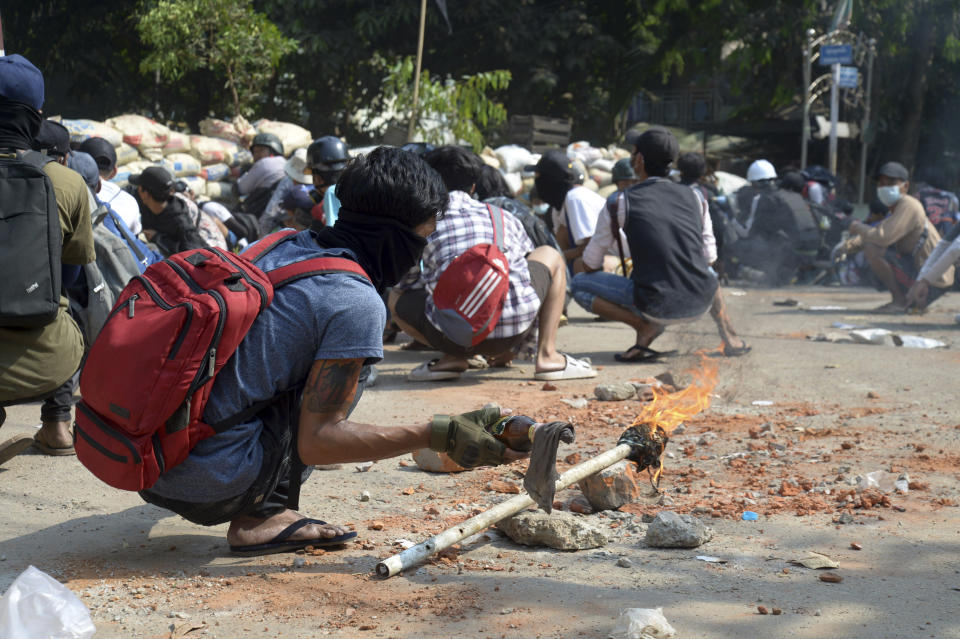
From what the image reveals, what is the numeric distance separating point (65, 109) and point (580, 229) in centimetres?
1436

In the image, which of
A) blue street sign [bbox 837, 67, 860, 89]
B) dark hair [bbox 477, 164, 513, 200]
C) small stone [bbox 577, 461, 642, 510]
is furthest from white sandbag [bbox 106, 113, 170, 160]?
blue street sign [bbox 837, 67, 860, 89]

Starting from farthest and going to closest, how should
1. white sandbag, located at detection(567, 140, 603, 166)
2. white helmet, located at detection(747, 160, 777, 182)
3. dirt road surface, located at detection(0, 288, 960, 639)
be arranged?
1. white sandbag, located at detection(567, 140, 603, 166)
2. white helmet, located at detection(747, 160, 777, 182)
3. dirt road surface, located at detection(0, 288, 960, 639)

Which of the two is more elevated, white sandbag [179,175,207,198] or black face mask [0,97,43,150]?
black face mask [0,97,43,150]

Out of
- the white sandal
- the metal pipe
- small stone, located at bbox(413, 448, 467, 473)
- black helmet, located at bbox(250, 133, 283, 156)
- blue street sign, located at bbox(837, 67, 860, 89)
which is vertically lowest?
the white sandal

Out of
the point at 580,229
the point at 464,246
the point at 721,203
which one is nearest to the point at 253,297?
the point at 464,246

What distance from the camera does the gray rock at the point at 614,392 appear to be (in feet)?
20.0

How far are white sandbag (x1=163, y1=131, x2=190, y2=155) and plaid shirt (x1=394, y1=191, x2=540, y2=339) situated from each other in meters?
6.91

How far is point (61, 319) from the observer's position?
4.12 m

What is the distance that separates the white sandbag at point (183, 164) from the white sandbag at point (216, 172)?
0.20m

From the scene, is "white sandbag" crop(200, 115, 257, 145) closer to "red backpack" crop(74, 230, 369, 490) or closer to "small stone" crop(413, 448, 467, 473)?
"small stone" crop(413, 448, 467, 473)

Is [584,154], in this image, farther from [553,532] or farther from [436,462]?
[553,532]

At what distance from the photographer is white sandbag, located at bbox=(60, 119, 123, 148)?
1125cm

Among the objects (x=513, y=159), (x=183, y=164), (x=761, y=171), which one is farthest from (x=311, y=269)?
(x=761, y=171)

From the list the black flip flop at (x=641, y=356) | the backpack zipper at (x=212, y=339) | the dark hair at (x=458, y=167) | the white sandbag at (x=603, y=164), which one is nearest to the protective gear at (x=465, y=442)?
the backpack zipper at (x=212, y=339)
